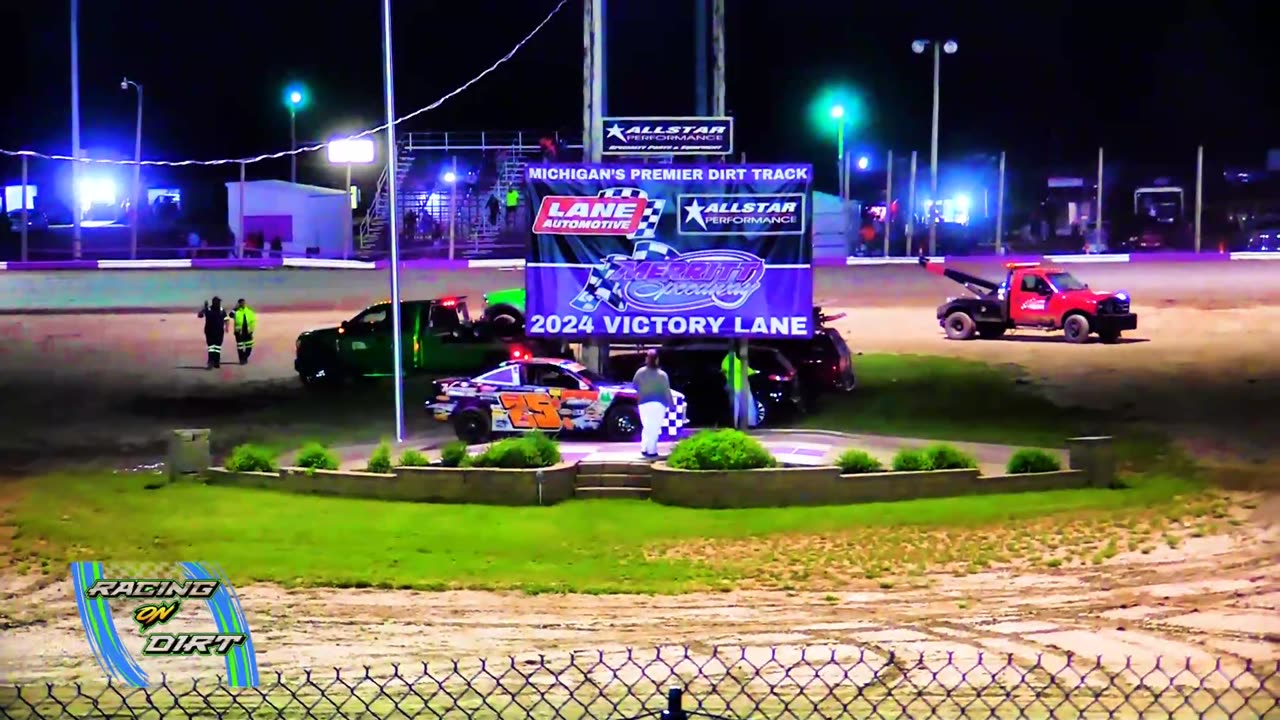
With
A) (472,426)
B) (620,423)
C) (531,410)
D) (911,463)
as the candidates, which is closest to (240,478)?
(472,426)

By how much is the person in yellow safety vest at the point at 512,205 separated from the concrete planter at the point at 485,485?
33112mm

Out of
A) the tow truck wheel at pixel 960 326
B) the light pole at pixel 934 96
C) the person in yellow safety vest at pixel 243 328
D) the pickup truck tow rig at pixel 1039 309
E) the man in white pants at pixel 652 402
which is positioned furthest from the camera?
the light pole at pixel 934 96

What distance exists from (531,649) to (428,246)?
44436 millimetres

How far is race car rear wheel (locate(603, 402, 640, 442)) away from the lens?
79.0 feet

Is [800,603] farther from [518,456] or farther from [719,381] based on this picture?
[719,381]

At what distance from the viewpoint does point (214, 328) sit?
109 ft

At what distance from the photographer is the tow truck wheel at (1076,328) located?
3716 centimetres

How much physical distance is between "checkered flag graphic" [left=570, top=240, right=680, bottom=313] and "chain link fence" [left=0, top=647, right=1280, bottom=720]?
13374 millimetres

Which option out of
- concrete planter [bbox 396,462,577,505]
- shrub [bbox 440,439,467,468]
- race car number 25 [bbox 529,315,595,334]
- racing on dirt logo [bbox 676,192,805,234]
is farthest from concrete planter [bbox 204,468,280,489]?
racing on dirt logo [bbox 676,192,805,234]

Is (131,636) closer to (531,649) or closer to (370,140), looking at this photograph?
(531,649)

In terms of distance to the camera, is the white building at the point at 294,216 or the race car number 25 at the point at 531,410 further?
the white building at the point at 294,216

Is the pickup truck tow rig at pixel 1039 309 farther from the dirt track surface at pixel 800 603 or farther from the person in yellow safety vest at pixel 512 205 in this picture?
the person in yellow safety vest at pixel 512 205

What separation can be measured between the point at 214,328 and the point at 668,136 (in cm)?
1285

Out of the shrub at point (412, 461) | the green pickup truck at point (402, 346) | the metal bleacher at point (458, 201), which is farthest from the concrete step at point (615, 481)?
the metal bleacher at point (458, 201)
